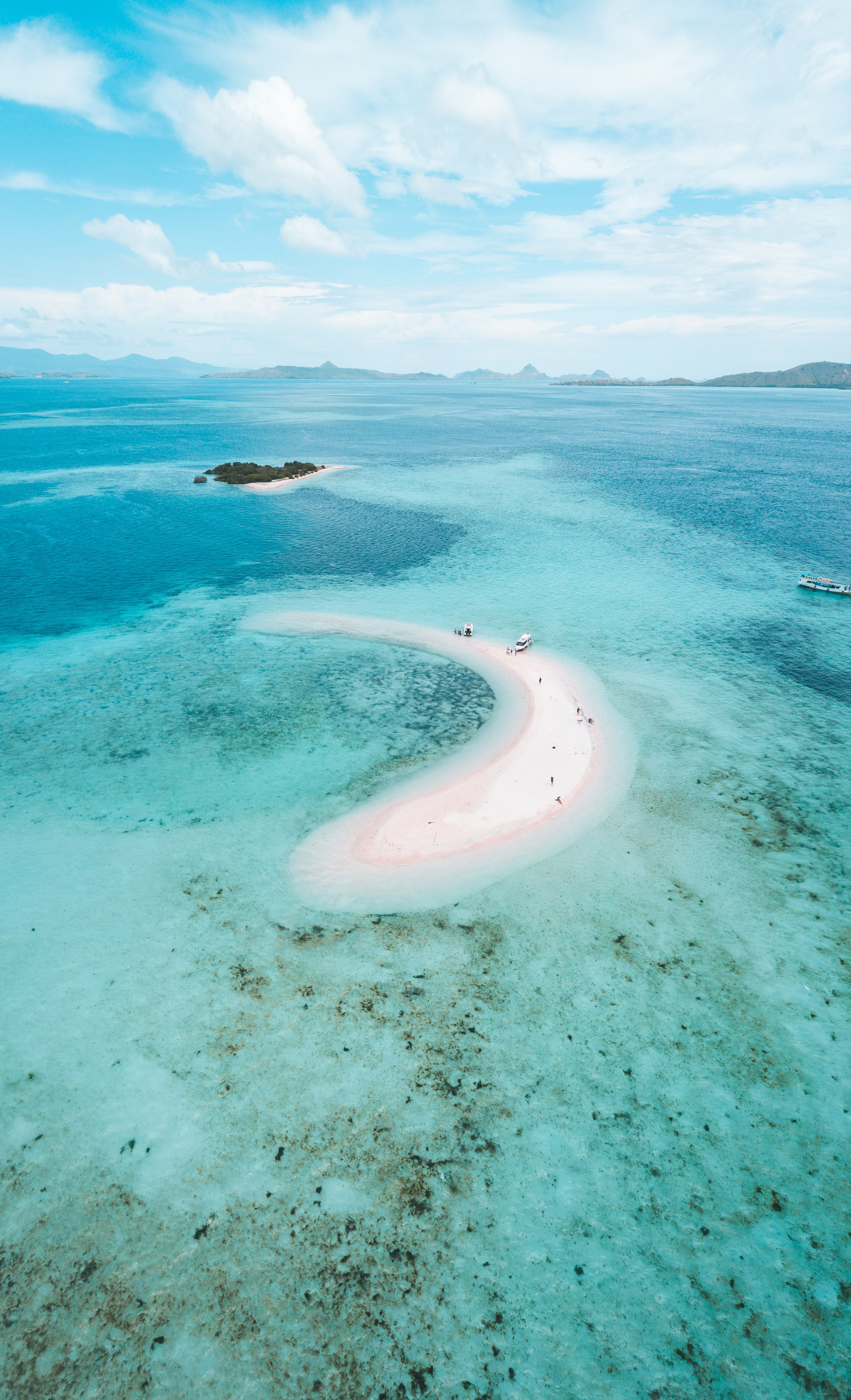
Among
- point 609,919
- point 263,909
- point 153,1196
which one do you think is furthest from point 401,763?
point 153,1196

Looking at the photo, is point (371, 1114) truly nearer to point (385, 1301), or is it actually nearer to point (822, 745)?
point (385, 1301)

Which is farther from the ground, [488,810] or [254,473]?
[254,473]

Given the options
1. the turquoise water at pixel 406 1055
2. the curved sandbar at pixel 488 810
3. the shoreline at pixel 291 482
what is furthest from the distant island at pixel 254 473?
the curved sandbar at pixel 488 810

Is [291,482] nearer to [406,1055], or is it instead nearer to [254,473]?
[254,473]

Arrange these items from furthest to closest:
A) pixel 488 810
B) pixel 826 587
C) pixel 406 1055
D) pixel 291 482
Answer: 1. pixel 291 482
2. pixel 826 587
3. pixel 488 810
4. pixel 406 1055

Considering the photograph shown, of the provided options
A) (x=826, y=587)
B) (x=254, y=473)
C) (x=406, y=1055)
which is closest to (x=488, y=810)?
(x=406, y=1055)

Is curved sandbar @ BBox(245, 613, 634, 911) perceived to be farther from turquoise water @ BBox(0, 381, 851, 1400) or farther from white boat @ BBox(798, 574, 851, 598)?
white boat @ BBox(798, 574, 851, 598)

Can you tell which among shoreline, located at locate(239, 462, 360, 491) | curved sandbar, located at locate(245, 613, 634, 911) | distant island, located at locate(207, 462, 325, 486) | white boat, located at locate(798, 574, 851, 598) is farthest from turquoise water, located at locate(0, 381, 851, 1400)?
distant island, located at locate(207, 462, 325, 486)
